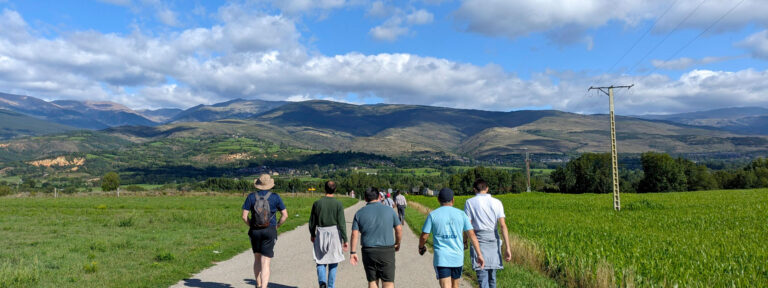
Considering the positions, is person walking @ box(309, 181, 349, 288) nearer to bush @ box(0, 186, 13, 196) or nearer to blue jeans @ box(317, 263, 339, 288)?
blue jeans @ box(317, 263, 339, 288)

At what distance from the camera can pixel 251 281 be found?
35.6ft

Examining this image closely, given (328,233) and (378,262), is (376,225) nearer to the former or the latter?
(378,262)

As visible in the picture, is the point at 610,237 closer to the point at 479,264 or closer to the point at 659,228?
the point at 659,228

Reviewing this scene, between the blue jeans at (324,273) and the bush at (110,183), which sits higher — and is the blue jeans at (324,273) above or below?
above

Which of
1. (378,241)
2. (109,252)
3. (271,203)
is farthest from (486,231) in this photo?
(109,252)

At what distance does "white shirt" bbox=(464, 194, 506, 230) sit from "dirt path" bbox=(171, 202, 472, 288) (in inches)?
97.4

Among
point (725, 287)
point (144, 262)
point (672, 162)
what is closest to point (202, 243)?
point (144, 262)

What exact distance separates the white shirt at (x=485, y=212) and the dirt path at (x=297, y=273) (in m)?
2.47

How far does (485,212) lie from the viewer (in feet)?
27.5

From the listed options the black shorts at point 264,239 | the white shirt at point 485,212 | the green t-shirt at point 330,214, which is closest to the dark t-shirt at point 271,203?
the black shorts at point 264,239

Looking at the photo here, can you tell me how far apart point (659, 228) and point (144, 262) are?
18795mm

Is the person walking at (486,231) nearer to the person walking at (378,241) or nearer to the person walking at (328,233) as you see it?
the person walking at (378,241)

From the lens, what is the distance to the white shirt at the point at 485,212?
8.36 meters

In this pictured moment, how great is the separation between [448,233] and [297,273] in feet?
18.3
